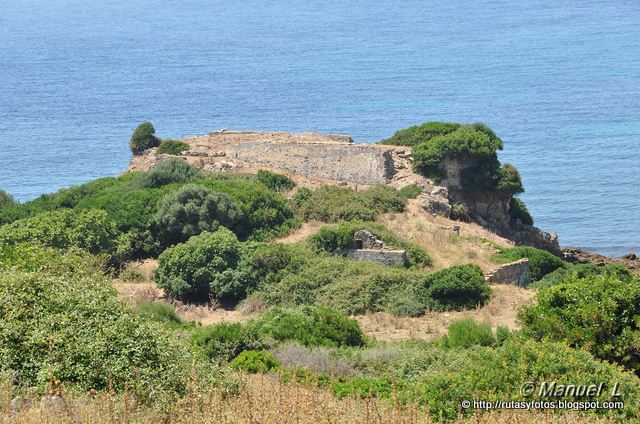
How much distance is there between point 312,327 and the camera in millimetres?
24906

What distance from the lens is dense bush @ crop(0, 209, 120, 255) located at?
105 feet

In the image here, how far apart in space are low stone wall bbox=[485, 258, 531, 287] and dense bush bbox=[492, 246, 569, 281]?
2.29 feet

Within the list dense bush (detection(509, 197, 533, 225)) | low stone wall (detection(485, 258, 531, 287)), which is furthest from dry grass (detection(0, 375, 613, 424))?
dense bush (detection(509, 197, 533, 225))

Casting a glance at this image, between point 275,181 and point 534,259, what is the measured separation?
932cm

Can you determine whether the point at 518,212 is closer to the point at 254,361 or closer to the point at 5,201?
the point at 5,201

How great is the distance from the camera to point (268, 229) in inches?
1395

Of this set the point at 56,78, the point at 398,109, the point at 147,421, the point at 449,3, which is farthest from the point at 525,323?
the point at 449,3

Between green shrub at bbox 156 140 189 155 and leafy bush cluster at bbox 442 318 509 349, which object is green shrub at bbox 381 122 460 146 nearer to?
green shrub at bbox 156 140 189 155

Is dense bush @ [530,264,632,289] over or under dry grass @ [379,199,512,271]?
under

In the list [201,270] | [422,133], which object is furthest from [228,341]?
[422,133]

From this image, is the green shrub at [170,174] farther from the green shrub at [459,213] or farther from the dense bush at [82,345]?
the dense bush at [82,345]

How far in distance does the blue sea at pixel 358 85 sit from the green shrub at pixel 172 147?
16.7 metres

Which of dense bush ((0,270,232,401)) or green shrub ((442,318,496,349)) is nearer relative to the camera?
dense bush ((0,270,232,401))

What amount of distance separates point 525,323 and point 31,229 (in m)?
16.1
